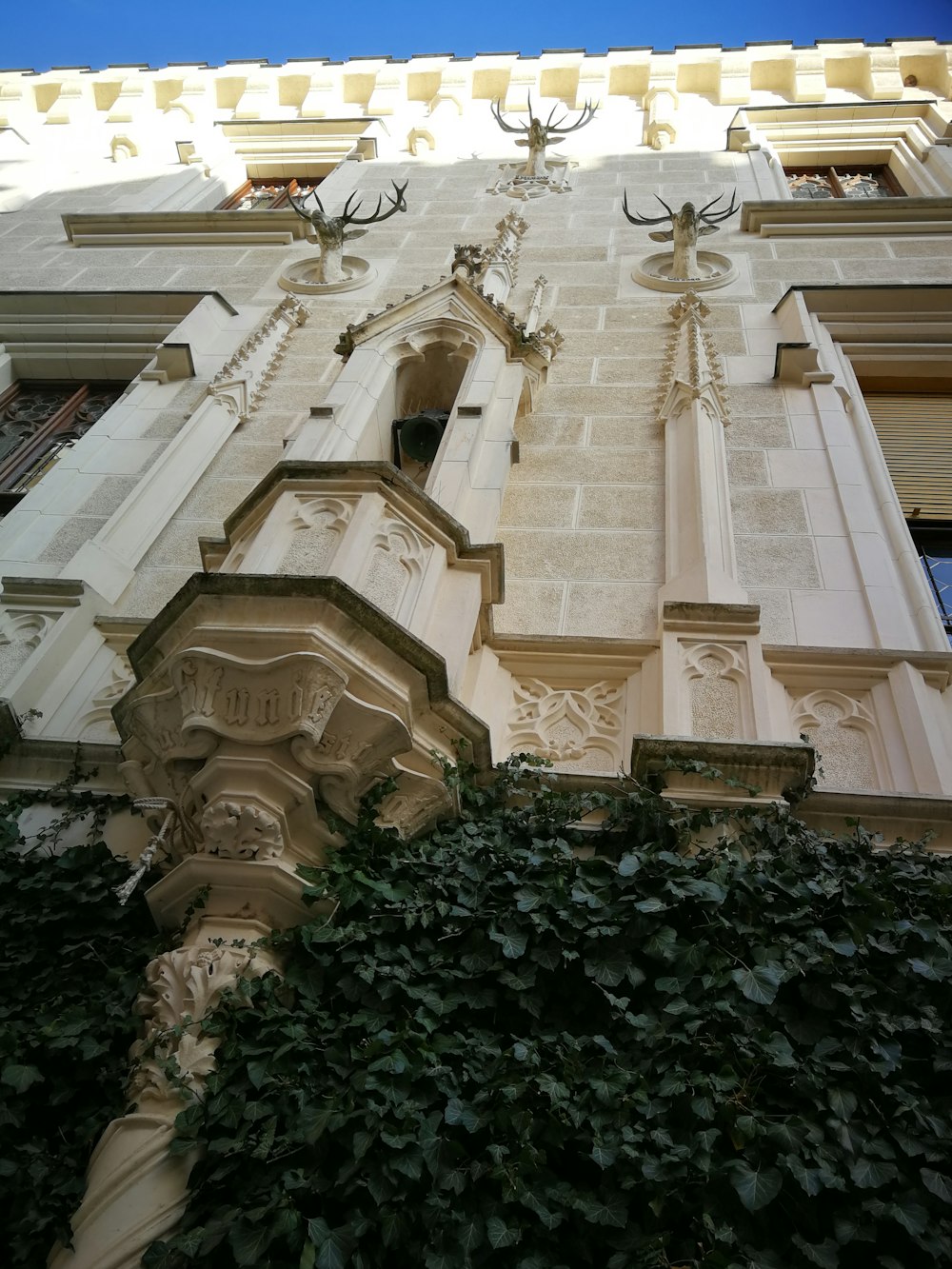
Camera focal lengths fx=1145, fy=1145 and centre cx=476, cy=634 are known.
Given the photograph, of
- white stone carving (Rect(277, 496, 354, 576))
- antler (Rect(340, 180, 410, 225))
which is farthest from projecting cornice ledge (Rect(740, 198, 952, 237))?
white stone carving (Rect(277, 496, 354, 576))

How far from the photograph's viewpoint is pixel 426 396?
891cm

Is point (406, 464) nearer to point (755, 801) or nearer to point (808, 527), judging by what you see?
point (808, 527)

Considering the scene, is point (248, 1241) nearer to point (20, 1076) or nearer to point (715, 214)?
point (20, 1076)

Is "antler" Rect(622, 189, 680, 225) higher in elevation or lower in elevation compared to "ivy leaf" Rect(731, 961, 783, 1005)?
higher

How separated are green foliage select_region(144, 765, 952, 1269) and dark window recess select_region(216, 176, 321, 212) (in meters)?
13.1

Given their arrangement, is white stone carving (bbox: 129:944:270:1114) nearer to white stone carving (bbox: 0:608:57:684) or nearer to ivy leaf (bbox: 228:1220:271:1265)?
ivy leaf (bbox: 228:1220:271:1265)

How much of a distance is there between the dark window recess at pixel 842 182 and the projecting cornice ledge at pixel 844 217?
2.17 m

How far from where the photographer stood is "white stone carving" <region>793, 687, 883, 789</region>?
5.70 m

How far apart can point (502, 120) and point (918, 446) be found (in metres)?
9.62

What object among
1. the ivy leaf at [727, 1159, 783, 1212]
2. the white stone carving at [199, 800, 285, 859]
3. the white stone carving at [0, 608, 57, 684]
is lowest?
the ivy leaf at [727, 1159, 783, 1212]

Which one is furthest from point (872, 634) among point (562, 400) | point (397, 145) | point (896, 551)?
point (397, 145)

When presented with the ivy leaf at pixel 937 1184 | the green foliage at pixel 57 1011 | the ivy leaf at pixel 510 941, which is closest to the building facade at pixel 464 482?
the green foliage at pixel 57 1011

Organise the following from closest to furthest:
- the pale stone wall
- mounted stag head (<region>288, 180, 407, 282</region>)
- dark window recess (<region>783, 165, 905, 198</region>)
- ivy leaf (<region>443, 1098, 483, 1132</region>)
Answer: ivy leaf (<region>443, 1098, 483, 1132</region>)
the pale stone wall
mounted stag head (<region>288, 180, 407, 282</region>)
dark window recess (<region>783, 165, 905, 198</region>)

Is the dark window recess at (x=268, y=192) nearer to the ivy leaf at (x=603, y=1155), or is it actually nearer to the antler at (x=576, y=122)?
the antler at (x=576, y=122)
